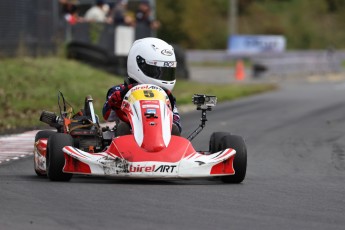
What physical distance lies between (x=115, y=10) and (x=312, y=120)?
13084 mm

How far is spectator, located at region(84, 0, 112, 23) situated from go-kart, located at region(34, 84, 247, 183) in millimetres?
19905

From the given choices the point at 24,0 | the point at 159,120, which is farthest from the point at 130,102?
the point at 24,0

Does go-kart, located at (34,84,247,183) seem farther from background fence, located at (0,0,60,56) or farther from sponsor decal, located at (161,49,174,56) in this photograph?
background fence, located at (0,0,60,56)

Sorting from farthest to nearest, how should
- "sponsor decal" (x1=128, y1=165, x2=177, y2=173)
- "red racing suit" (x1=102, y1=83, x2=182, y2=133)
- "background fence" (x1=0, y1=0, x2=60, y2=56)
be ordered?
"background fence" (x1=0, y1=0, x2=60, y2=56), "red racing suit" (x1=102, y1=83, x2=182, y2=133), "sponsor decal" (x1=128, y1=165, x2=177, y2=173)

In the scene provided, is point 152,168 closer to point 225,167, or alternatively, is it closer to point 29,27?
point 225,167

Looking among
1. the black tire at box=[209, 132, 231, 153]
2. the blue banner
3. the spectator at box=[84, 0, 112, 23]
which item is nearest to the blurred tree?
the blue banner

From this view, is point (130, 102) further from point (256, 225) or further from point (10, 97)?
point (10, 97)

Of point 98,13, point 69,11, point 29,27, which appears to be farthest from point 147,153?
point 98,13

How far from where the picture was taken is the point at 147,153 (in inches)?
364

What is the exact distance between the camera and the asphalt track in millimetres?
7117

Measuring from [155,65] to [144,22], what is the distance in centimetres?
2595

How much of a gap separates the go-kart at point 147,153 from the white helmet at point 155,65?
1.35 feet

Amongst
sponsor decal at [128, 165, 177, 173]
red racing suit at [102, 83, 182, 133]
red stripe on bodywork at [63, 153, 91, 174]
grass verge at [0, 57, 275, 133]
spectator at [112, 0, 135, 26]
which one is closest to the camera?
sponsor decal at [128, 165, 177, 173]

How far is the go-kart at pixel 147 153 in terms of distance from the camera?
30.1 ft
